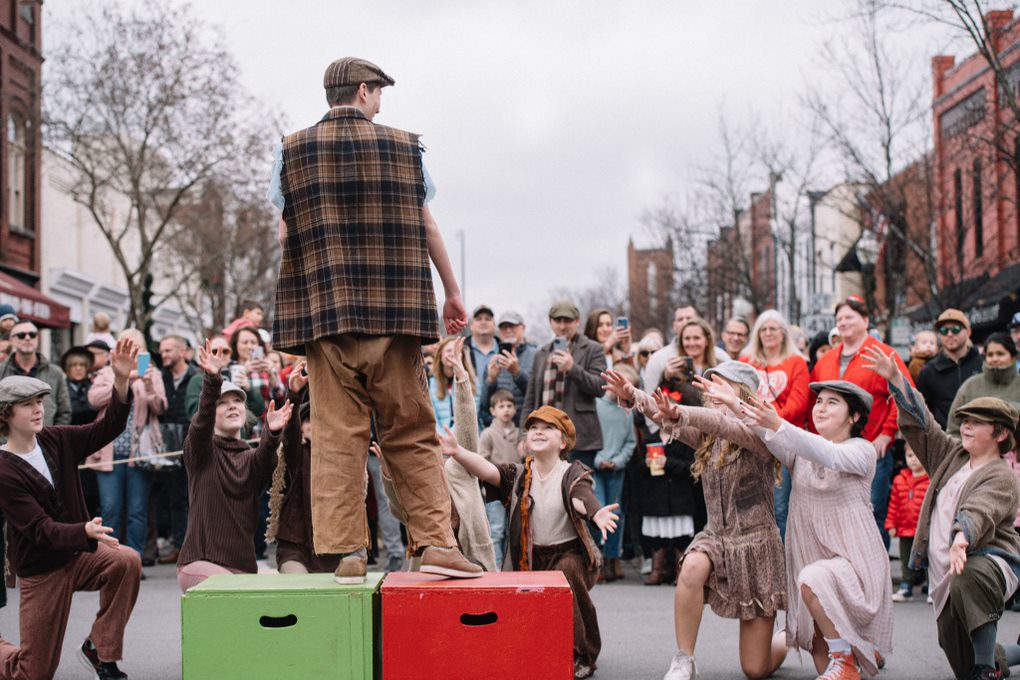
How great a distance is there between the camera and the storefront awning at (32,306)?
2180 centimetres

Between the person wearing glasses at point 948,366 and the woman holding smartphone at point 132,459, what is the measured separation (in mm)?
7348

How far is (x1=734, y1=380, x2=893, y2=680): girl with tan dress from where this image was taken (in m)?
6.28

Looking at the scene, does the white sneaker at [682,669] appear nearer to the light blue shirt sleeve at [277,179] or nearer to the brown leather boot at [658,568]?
the light blue shirt sleeve at [277,179]

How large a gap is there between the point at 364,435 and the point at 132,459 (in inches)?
256

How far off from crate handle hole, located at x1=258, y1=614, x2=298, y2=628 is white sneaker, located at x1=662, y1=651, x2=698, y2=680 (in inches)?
91.0

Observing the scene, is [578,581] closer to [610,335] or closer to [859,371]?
[859,371]

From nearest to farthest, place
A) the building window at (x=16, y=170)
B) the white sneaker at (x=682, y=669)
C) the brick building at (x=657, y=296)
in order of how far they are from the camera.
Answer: the white sneaker at (x=682, y=669) → the building window at (x=16, y=170) → the brick building at (x=657, y=296)

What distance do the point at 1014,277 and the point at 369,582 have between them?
20.4 meters

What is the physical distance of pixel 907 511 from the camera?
10086 mm

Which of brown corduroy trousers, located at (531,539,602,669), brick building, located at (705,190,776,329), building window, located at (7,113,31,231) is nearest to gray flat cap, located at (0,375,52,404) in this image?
brown corduroy trousers, located at (531,539,602,669)

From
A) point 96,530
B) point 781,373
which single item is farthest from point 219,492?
point 781,373

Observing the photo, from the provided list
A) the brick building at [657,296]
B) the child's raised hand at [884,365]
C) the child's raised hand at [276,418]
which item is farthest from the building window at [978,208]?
the child's raised hand at [276,418]

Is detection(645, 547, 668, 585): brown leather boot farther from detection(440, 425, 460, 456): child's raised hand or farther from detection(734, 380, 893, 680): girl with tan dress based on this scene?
detection(440, 425, 460, 456): child's raised hand

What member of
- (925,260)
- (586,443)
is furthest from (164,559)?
(925,260)
